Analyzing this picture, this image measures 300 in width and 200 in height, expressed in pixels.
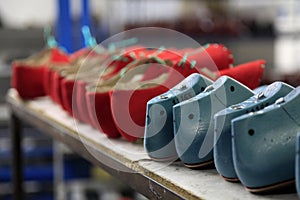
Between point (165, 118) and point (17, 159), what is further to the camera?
point (17, 159)

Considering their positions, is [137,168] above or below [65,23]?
below

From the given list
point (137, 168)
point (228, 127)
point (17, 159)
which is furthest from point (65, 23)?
point (228, 127)

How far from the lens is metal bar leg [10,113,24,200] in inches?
82.5

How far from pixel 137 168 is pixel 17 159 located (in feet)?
4.36

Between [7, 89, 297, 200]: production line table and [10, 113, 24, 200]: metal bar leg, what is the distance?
0.50 metres

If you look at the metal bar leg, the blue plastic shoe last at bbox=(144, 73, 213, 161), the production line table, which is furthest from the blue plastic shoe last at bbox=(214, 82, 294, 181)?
the metal bar leg

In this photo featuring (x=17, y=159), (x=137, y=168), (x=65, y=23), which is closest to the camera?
(x=137, y=168)

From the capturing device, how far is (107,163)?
3.39 feet

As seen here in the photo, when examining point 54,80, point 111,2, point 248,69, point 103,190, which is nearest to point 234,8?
point 111,2

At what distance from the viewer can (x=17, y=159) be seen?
2121 mm

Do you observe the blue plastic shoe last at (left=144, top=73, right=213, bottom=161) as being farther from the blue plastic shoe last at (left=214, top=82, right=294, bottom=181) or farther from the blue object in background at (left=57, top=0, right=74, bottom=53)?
the blue object in background at (left=57, top=0, right=74, bottom=53)

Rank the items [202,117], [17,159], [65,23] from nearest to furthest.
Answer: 1. [202,117]
2. [17,159]
3. [65,23]

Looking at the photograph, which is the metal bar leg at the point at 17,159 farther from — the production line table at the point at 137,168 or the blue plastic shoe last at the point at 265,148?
the blue plastic shoe last at the point at 265,148

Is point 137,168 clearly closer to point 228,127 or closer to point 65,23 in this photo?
point 228,127
